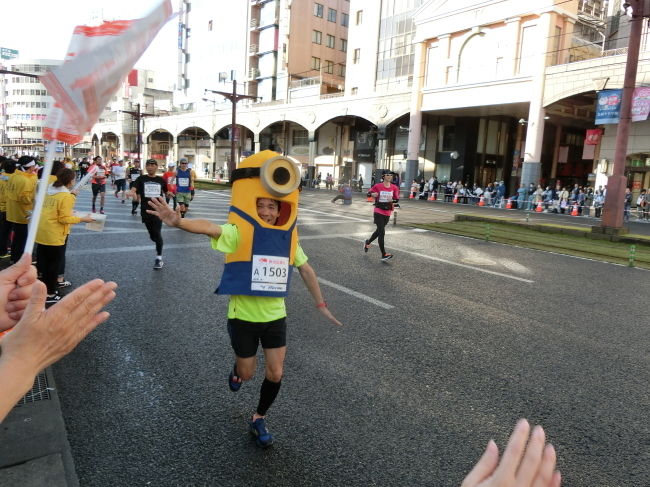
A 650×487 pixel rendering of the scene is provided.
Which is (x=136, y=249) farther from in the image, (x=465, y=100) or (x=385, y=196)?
(x=465, y=100)

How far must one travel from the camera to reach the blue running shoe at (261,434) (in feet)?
10.5

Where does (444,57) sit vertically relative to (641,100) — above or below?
above

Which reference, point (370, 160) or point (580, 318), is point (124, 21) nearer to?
point (580, 318)

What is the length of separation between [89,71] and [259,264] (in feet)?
5.84

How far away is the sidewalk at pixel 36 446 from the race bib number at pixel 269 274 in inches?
60.2

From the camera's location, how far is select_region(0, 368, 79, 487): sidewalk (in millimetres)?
2711

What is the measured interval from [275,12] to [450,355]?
5769 centimetres

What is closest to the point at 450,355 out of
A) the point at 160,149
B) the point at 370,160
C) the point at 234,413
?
the point at 234,413

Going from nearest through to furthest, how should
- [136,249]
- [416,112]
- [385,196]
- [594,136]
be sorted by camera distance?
[136,249]
[385,196]
[594,136]
[416,112]

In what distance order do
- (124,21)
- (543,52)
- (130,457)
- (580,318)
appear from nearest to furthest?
1. (124,21)
2. (130,457)
3. (580,318)
4. (543,52)

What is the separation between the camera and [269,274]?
3.21 meters

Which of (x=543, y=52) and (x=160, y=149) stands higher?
(x=543, y=52)

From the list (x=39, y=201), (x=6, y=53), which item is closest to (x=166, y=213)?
(x=39, y=201)

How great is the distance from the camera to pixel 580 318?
6.46 meters
